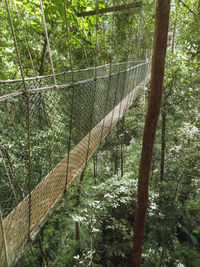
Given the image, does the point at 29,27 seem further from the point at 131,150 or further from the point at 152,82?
the point at 131,150

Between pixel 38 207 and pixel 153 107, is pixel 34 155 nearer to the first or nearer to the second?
pixel 38 207

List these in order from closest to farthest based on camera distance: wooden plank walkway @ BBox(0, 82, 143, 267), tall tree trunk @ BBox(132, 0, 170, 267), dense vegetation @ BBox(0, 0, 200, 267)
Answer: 1. wooden plank walkway @ BBox(0, 82, 143, 267)
2. tall tree trunk @ BBox(132, 0, 170, 267)
3. dense vegetation @ BBox(0, 0, 200, 267)

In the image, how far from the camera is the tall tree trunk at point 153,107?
4.39 ft

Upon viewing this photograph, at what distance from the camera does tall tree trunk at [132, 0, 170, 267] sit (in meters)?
1.34

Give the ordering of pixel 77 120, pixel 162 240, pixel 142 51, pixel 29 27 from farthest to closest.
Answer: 1. pixel 142 51
2. pixel 162 240
3. pixel 29 27
4. pixel 77 120

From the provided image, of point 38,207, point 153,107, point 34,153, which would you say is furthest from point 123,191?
point 38,207

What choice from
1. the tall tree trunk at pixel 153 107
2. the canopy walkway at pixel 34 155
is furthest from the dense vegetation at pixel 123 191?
the canopy walkway at pixel 34 155

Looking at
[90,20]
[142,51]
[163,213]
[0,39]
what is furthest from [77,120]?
[142,51]

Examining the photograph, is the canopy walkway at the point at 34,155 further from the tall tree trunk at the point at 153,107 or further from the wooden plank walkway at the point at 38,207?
the tall tree trunk at the point at 153,107

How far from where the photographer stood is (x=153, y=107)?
5.18ft

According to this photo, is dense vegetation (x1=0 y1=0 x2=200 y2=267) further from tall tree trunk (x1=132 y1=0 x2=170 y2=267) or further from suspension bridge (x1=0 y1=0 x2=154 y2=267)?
suspension bridge (x1=0 y1=0 x2=154 y2=267)

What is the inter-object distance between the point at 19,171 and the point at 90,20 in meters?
1.64

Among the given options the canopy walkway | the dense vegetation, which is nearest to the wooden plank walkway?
the canopy walkway

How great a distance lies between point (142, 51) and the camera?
5.74 meters
